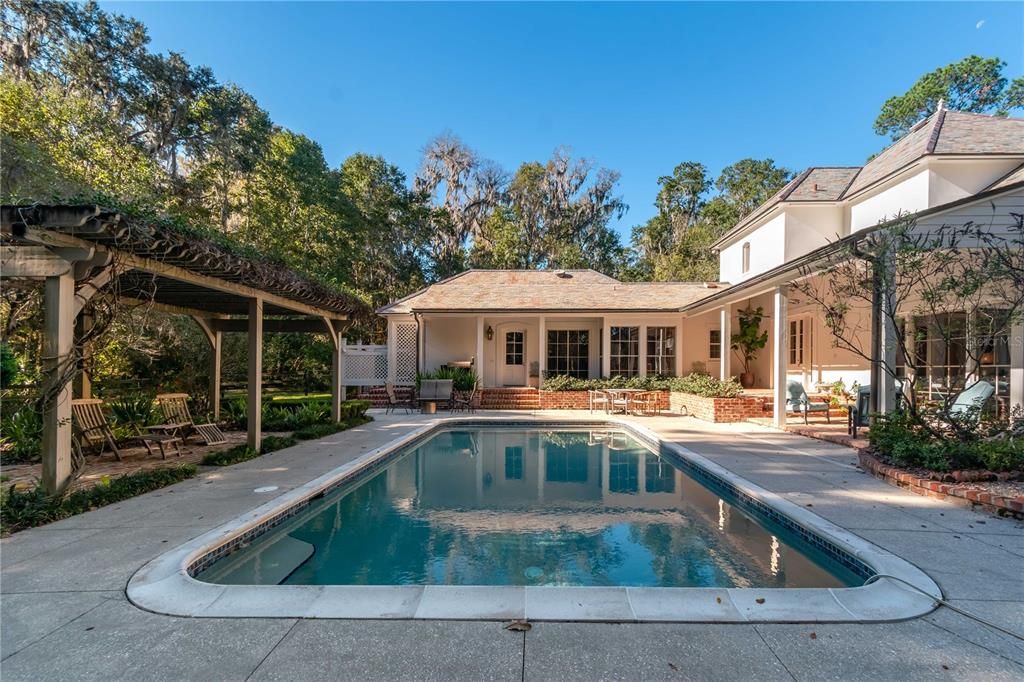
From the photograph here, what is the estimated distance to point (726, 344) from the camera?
1330 cm

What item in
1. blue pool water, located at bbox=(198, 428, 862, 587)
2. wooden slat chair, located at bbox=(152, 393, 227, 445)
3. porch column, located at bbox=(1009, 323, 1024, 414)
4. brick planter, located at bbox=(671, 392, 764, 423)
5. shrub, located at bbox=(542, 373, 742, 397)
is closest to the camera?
blue pool water, located at bbox=(198, 428, 862, 587)

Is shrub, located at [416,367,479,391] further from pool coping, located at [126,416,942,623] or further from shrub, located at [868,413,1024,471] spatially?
pool coping, located at [126,416,942,623]

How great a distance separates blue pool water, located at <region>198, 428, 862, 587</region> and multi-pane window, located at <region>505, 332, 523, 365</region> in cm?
933

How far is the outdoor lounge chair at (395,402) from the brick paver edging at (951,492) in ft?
37.9

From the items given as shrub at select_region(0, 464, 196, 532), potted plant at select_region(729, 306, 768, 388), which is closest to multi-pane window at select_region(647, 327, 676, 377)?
potted plant at select_region(729, 306, 768, 388)

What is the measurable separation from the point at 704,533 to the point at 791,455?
359 cm

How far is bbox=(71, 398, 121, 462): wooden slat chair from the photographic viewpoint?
22.2ft

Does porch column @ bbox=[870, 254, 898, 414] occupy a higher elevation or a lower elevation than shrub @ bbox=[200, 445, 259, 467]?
higher

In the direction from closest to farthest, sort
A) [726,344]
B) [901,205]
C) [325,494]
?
[325,494] < [901,205] < [726,344]

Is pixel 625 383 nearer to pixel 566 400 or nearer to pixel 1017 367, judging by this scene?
pixel 566 400

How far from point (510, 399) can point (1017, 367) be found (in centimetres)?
1110

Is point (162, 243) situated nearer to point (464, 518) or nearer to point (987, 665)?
point (464, 518)

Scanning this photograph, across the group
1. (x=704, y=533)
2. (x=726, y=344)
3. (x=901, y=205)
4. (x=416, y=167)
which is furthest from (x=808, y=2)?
(x=416, y=167)

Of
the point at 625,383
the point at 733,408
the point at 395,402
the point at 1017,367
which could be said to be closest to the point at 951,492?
the point at 1017,367
